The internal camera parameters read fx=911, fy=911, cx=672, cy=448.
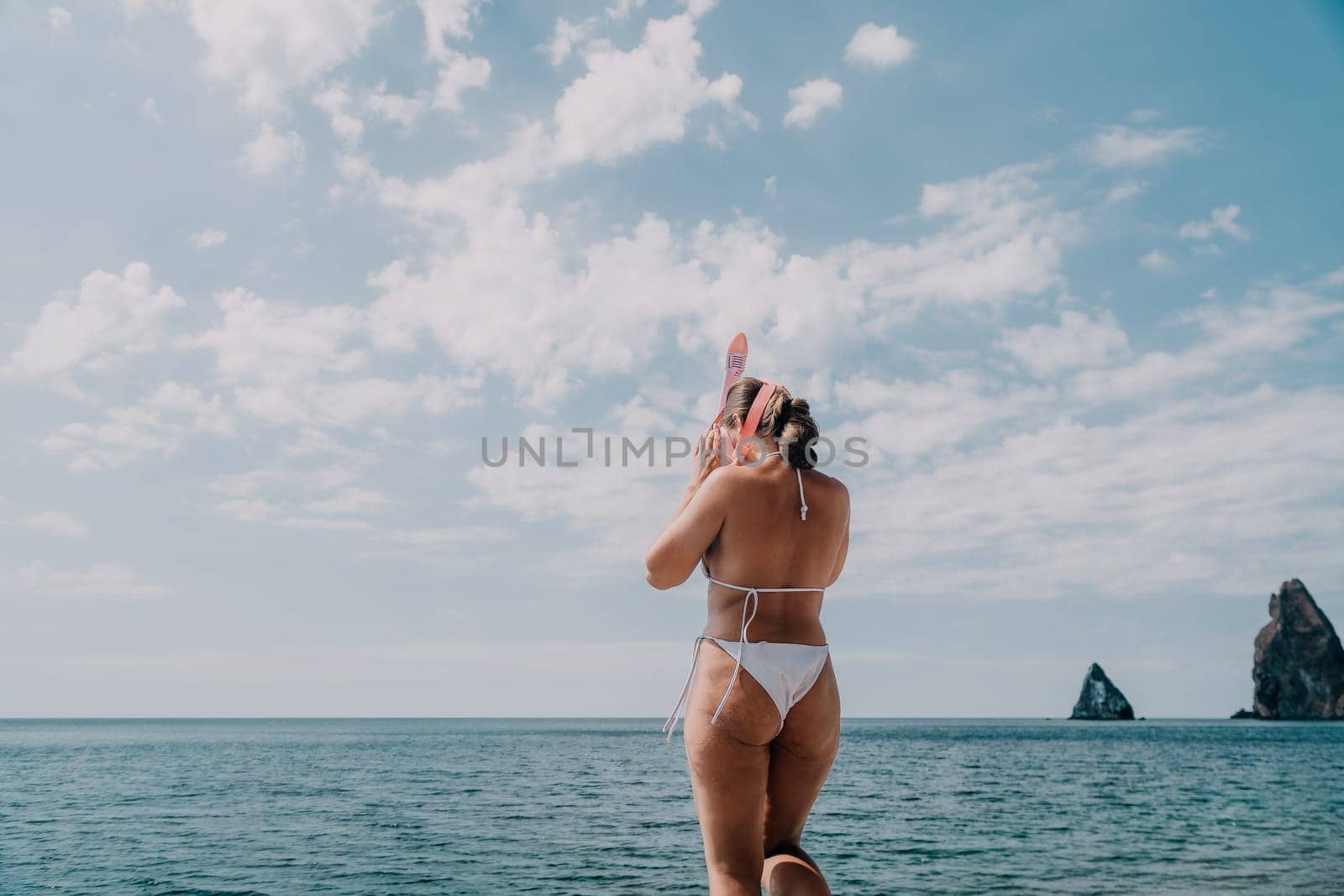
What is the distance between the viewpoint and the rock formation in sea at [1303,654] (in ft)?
354

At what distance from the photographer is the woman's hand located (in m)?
2.86

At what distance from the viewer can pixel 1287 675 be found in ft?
368

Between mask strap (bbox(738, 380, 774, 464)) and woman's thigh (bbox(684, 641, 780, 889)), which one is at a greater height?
mask strap (bbox(738, 380, 774, 464))

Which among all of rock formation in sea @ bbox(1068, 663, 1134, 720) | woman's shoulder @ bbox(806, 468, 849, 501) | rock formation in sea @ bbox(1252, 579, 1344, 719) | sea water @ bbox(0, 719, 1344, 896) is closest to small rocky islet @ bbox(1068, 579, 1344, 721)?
rock formation in sea @ bbox(1252, 579, 1344, 719)

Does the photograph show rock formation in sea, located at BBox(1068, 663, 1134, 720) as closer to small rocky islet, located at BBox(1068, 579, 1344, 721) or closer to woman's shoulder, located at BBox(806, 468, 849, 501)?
small rocky islet, located at BBox(1068, 579, 1344, 721)

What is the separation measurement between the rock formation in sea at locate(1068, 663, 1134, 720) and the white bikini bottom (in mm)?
151331

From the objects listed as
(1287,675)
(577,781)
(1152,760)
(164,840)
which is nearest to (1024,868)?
(164,840)

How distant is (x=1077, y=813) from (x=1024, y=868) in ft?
34.9

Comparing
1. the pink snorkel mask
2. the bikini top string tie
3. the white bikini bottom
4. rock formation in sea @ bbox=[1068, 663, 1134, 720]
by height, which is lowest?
rock formation in sea @ bbox=[1068, 663, 1134, 720]

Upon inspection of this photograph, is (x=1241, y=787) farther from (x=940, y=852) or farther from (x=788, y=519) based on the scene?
(x=788, y=519)

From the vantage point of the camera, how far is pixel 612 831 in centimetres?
1995

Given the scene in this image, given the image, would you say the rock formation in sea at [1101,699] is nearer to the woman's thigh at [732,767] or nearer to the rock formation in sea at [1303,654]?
the rock formation in sea at [1303,654]

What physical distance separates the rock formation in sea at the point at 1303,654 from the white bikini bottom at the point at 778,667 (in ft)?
424

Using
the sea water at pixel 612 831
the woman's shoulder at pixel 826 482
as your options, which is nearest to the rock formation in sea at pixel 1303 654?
the sea water at pixel 612 831
